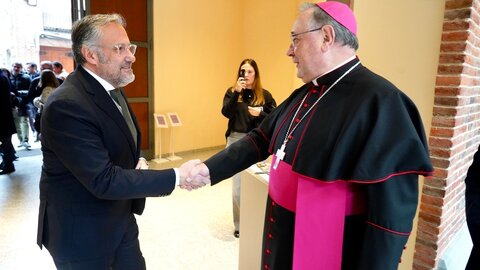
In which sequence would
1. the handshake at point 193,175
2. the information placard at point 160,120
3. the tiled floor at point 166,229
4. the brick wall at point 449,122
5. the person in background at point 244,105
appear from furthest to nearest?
1. the information placard at point 160,120
2. the person in background at point 244,105
3. the tiled floor at point 166,229
4. the brick wall at point 449,122
5. the handshake at point 193,175

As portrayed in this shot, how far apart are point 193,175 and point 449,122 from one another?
5.20 ft

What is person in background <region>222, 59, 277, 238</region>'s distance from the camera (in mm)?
3229

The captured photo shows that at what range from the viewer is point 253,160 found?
174 cm

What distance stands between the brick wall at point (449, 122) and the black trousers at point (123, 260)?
5.89ft

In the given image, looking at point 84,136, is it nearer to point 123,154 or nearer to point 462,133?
point 123,154

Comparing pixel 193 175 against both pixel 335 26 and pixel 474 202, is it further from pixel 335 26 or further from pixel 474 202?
pixel 474 202

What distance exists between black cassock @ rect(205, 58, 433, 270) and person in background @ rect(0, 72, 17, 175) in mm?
4881

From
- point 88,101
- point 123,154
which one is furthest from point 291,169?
point 88,101

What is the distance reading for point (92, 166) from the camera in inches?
52.7

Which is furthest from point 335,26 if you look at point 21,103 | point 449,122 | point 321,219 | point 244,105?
point 21,103

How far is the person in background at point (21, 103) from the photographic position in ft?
20.3

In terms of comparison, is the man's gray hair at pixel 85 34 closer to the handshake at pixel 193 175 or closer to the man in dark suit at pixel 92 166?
the man in dark suit at pixel 92 166

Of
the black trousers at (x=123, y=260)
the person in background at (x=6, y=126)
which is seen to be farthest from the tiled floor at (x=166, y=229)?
the black trousers at (x=123, y=260)

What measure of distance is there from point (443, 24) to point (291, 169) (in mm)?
1480
